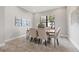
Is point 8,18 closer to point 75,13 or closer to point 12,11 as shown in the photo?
point 12,11

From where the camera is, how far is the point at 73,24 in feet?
8.23

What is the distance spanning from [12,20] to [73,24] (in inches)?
51.2

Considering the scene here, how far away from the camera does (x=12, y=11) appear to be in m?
2.46

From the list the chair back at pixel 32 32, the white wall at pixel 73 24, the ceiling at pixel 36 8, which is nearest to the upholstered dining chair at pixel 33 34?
the chair back at pixel 32 32

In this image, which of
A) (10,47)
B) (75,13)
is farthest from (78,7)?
(10,47)

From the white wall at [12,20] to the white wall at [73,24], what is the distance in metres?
0.85

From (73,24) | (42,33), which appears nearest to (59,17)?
(73,24)

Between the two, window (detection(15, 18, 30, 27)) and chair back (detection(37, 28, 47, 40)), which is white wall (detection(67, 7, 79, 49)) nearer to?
chair back (detection(37, 28, 47, 40))

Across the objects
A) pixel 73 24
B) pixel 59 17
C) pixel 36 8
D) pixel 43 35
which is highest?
pixel 36 8

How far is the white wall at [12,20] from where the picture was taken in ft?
8.03

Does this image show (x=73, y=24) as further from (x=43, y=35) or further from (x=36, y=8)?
(x=36, y=8)

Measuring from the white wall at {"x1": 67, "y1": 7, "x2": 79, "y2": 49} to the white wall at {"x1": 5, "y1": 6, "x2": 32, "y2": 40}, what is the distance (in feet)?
2.80
